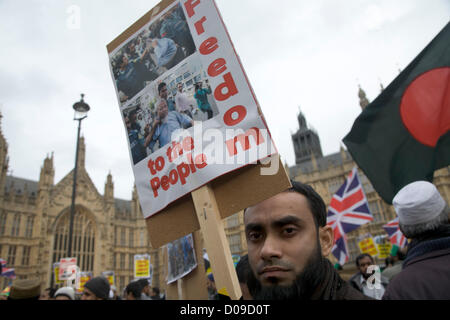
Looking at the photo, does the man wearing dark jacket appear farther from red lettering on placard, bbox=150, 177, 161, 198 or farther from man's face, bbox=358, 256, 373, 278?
red lettering on placard, bbox=150, 177, 161, 198

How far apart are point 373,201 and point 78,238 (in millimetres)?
32796

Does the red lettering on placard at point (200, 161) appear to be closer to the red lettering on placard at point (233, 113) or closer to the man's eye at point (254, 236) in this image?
the red lettering on placard at point (233, 113)

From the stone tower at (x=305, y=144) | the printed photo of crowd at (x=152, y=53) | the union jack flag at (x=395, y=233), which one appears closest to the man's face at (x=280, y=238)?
the printed photo of crowd at (x=152, y=53)

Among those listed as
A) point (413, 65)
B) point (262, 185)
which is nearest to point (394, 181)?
point (413, 65)

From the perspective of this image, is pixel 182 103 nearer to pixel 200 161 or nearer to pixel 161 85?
pixel 161 85

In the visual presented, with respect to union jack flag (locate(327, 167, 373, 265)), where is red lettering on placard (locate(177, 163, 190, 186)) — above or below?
below

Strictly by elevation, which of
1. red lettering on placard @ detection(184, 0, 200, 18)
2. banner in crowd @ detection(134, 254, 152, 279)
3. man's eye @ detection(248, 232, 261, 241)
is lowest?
man's eye @ detection(248, 232, 261, 241)

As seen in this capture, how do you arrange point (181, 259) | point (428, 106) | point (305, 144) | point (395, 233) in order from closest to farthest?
point (181, 259)
point (428, 106)
point (395, 233)
point (305, 144)

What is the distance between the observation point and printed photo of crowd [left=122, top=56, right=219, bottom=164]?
6.50 feet

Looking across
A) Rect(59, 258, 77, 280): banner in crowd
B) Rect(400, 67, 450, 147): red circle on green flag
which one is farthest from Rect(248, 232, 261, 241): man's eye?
Rect(59, 258, 77, 280): banner in crowd

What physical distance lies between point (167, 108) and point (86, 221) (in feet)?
124

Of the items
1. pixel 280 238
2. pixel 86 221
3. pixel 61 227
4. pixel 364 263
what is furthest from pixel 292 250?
pixel 86 221

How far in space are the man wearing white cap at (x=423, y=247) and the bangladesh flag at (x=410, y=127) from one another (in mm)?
1429

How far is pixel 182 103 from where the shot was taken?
2.05m
